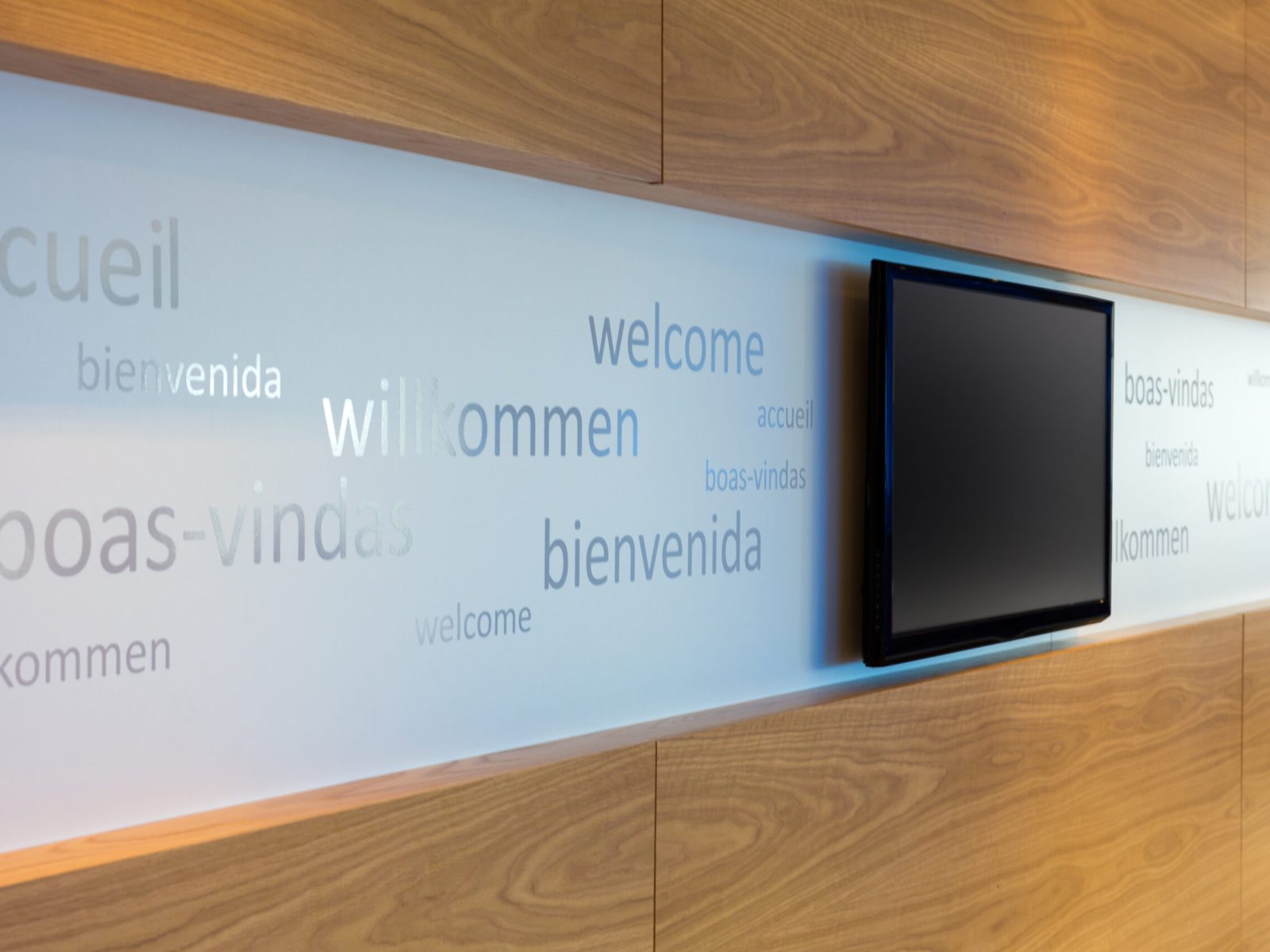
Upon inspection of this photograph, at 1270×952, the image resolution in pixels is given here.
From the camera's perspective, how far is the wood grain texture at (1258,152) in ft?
11.2

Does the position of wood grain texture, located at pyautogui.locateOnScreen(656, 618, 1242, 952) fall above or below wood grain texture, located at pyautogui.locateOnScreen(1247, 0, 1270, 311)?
below

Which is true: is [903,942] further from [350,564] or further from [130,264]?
[130,264]

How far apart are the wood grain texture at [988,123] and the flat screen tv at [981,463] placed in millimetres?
156

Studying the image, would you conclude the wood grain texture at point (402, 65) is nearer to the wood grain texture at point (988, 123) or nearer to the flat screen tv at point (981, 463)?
the wood grain texture at point (988, 123)

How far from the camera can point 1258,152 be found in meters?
3.44

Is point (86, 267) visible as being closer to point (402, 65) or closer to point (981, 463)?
point (402, 65)

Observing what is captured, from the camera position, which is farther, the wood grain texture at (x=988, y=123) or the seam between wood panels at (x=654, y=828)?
the wood grain texture at (x=988, y=123)

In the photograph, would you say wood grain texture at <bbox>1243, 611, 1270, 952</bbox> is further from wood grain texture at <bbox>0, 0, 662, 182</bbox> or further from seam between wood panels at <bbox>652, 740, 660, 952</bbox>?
wood grain texture at <bbox>0, 0, 662, 182</bbox>

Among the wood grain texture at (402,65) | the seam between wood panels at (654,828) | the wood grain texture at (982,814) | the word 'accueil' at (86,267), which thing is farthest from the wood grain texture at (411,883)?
the wood grain texture at (402,65)

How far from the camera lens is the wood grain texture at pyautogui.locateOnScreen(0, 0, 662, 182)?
4.33 ft

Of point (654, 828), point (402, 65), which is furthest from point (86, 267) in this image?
point (654, 828)

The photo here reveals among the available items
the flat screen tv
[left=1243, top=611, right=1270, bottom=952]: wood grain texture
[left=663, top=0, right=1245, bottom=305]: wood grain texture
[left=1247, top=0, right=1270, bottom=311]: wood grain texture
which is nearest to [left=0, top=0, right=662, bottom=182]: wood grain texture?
[left=663, top=0, right=1245, bottom=305]: wood grain texture

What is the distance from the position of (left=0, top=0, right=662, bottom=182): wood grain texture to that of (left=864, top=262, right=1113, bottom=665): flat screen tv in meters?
0.75

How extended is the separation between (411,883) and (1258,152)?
127 inches
